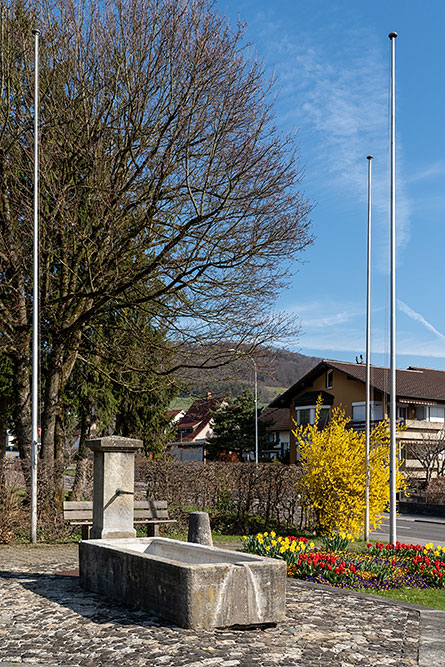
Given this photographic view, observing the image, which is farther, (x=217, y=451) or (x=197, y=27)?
(x=217, y=451)

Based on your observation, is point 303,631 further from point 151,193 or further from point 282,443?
point 282,443

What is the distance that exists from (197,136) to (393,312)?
5.95 meters

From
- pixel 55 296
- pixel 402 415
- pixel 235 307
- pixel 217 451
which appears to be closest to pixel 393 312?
pixel 235 307

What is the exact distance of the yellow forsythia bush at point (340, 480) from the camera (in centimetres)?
1739

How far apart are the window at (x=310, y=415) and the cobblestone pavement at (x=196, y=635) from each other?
42.8 m

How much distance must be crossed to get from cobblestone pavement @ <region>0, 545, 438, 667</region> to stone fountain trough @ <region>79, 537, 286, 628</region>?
130 mm

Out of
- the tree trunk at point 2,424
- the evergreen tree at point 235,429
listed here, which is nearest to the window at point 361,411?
the evergreen tree at point 235,429

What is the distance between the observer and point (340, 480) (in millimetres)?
17375

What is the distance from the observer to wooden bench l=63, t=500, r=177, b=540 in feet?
44.7

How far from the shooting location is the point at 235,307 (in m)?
18.7

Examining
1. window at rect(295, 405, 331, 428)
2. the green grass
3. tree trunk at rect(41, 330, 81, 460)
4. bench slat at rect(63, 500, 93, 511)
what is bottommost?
the green grass

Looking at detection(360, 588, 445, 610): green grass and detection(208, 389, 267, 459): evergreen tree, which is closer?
detection(360, 588, 445, 610): green grass

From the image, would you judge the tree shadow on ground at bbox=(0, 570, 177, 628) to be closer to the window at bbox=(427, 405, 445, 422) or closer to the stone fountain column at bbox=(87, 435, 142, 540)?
the stone fountain column at bbox=(87, 435, 142, 540)

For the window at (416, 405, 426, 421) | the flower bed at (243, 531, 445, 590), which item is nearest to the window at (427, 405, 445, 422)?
the window at (416, 405, 426, 421)
